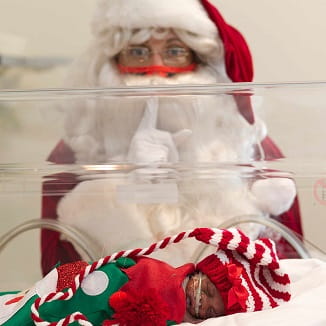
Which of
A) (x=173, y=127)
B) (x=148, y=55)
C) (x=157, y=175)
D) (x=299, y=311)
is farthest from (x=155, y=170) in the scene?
(x=299, y=311)

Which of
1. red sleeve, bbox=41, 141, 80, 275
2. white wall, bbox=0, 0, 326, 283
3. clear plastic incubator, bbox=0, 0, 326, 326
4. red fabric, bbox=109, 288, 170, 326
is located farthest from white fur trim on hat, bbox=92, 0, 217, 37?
red fabric, bbox=109, 288, 170, 326

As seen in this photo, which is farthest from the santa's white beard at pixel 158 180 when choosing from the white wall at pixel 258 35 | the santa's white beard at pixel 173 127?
the white wall at pixel 258 35

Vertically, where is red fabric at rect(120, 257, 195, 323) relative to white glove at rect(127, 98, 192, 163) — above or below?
below

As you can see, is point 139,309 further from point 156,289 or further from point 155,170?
point 155,170

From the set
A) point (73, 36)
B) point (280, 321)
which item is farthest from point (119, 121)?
point (73, 36)

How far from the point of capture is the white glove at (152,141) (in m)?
1.29

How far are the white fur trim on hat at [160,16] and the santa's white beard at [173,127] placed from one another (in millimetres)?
279

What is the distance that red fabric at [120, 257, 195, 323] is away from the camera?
0.92 m

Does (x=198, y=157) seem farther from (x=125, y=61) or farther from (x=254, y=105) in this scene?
(x=125, y=61)

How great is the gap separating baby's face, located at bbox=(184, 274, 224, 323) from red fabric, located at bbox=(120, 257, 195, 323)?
0.02 m

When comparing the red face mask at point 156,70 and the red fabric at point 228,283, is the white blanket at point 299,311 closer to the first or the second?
the red fabric at point 228,283

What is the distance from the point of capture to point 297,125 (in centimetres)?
128

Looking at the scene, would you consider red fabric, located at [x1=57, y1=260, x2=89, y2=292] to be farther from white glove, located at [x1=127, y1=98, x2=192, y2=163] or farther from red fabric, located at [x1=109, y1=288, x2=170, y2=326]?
white glove, located at [x1=127, y1=98, x2=192, y2=163]

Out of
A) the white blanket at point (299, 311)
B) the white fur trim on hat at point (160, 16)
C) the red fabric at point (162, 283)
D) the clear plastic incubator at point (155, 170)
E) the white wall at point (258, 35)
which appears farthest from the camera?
the white wall at point (258, 35)
